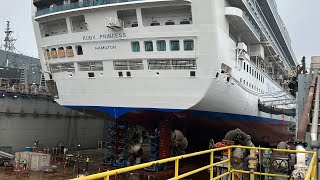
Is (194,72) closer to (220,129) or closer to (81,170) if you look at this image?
(220,129)

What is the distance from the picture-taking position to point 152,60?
56.9 feet

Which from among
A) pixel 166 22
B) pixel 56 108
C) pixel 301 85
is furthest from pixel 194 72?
pixel 56 108

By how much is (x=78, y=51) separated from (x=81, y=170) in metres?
7.49

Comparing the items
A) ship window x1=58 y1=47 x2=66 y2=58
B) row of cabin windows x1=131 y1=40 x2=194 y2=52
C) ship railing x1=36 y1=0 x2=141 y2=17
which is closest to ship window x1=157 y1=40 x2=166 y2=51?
row of cabin windows x1=131 y1=40 x2=194 y2=52

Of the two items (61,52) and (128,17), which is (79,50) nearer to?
(61,52)

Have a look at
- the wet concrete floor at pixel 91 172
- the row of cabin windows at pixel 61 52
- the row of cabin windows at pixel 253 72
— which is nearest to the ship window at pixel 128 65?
the row of cabin windows at pixel 61 52

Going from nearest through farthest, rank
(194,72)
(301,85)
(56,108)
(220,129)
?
(301,85), (194,72), (220,129), (56,108)

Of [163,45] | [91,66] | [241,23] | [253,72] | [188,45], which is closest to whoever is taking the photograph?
[188,45]

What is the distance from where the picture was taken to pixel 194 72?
645 inches

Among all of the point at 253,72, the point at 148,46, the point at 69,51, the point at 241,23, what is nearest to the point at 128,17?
the point at 148,46

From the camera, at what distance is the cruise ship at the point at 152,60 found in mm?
16375

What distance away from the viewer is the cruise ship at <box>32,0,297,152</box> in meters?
16.4

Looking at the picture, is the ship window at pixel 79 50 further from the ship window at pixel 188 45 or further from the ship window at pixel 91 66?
the ship window at pixel 188 45

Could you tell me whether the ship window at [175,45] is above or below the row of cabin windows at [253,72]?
above
